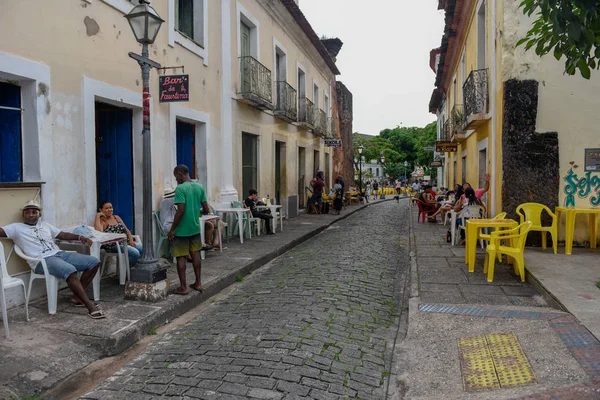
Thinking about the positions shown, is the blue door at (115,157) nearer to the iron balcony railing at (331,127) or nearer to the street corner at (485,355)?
the street corner at (485,355)

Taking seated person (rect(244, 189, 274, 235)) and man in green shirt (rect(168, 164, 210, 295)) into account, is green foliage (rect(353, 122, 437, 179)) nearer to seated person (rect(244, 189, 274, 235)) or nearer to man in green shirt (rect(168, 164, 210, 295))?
seated person (rect(244, 189, 274, 235))

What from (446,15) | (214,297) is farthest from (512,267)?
(446,15)

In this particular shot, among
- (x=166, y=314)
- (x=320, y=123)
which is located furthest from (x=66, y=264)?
(x=320, y=123)

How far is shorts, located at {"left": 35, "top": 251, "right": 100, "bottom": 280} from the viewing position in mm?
4742

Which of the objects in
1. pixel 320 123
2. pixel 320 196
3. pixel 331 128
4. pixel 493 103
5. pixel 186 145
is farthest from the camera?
pixel 331 128

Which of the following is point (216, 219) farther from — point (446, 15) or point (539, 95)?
point (446, 15)

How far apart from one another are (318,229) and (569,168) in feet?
21.3

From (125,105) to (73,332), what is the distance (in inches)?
150

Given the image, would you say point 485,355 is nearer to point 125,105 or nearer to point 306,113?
point 125,105

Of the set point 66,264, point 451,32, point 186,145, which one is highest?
point 451,32

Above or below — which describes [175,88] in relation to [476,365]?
above

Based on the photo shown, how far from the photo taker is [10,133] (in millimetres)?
5328

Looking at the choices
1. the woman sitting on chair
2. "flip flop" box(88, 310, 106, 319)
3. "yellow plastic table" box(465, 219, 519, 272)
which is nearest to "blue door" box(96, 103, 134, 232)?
the woman sitting on chair

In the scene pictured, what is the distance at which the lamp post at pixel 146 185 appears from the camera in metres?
5.30
